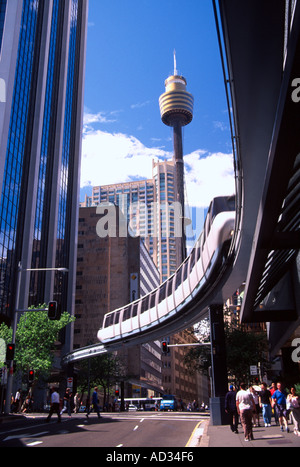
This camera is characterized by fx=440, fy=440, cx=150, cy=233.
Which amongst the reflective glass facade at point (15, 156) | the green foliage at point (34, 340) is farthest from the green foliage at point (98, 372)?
the green foliage at point (34, 340)

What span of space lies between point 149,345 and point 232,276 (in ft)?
351

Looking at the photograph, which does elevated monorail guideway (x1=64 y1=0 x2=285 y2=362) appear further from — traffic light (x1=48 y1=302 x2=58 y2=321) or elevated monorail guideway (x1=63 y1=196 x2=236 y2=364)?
traffic light (x1=48 y1=302 x2=58 y2=321)

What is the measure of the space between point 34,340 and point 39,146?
3171 cm

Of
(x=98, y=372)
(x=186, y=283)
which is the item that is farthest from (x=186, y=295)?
(x=98, y=372)

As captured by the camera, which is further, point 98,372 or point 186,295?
point 98,372

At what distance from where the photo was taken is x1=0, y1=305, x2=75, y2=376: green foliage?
129 feet

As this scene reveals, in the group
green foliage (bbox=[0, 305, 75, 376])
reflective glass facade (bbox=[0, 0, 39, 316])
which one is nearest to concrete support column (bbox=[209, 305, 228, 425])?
green foliage (bbox=[0, 305, 75, 376])

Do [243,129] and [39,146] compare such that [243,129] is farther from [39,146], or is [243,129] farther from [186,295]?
[39,146]

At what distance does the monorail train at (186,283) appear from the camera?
66.4 ft

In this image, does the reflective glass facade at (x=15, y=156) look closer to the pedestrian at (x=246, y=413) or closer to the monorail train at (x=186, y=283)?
the monorail train at (x=186, y=283)

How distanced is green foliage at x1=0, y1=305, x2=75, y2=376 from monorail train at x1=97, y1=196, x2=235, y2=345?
5.37m

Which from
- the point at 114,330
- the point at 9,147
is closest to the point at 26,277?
the point at 9,147

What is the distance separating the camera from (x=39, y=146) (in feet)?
207

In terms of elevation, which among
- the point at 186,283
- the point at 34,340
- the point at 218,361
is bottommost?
the point at 218,361
